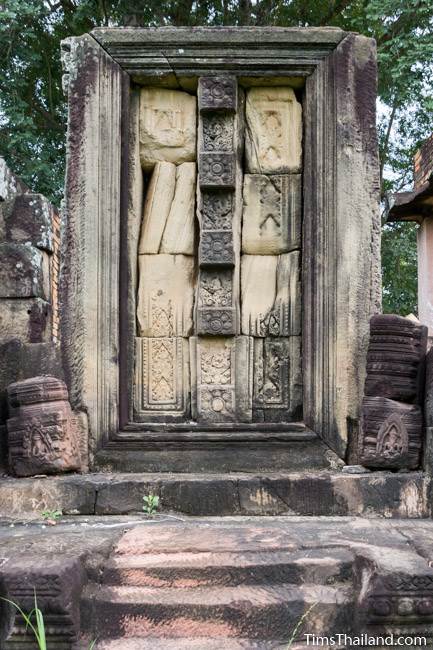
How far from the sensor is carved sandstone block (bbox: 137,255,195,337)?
4426 millimetres

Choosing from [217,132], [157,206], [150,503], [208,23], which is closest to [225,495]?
[150,503]

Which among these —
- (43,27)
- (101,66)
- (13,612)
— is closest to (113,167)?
(101,66)

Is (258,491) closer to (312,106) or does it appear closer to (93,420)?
(93,420)

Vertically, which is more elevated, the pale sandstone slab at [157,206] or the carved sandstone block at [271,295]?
the pale sandstone slab at [157,206]

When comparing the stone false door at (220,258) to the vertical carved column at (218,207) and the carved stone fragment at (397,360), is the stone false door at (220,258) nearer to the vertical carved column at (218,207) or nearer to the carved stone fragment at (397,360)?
the vertical carved column at (218,207)

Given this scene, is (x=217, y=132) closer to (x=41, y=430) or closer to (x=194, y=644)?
(x=41, y=430)

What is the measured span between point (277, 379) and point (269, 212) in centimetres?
108

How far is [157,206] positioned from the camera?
4500 millimetres

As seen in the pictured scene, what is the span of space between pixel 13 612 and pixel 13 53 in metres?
12.2

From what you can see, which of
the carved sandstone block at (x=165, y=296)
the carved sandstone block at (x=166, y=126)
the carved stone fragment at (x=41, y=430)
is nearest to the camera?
the carved stone fragment at (x=41, y=430)

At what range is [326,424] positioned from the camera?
164 inches

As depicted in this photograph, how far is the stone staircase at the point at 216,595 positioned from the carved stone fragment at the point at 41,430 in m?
0.98

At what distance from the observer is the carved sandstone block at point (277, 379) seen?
14.4 feet

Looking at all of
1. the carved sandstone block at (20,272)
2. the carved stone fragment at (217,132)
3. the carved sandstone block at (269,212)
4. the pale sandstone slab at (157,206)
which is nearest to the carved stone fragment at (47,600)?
the pale sandstone slab at (157,206)
